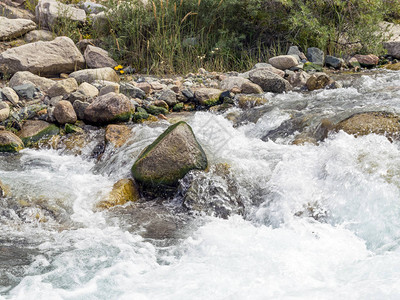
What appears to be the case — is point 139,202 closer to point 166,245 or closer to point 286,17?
point 166,245

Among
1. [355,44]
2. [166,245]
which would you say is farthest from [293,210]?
[355,44]

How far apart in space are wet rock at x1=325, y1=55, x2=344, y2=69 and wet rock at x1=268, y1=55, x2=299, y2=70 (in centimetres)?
93

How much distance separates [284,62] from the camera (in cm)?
800

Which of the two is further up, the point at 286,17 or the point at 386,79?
the point at 286,17

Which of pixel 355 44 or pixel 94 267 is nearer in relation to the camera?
pixel 94 267

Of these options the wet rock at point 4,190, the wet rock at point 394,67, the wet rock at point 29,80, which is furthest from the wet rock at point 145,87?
the wet rock at point 394,67

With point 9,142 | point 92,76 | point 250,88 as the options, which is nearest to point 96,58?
point 92,76

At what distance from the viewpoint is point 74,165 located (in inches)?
207

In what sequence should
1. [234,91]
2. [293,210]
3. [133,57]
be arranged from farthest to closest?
[133,57] → [234,91] → [293,210]

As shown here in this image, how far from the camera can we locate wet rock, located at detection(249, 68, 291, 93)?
23.4 ft

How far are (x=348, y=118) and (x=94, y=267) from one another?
321cm

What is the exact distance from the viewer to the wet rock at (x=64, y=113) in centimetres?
590

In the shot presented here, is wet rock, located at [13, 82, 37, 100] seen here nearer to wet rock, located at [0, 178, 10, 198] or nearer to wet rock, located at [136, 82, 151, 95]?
wet rock, located at [136, 82, 151, 95]

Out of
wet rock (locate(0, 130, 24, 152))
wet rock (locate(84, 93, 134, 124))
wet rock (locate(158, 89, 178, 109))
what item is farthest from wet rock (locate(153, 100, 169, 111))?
wet rock (locate(0, 130, 24, 152))
